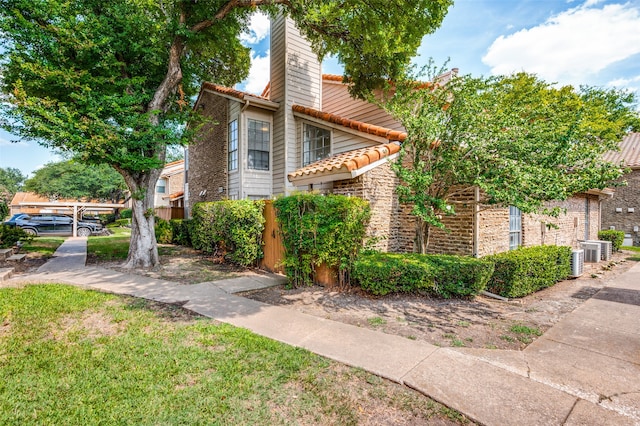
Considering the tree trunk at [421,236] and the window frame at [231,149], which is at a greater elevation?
the window frame at [231,149]

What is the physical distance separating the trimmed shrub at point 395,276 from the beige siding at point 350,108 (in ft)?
19.1

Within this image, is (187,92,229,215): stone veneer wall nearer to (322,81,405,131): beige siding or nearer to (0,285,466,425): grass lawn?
(322,81,405,131): beige siding

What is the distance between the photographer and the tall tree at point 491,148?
5406mm

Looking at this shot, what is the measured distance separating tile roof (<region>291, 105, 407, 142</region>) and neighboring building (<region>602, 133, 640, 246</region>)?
19.6 metres

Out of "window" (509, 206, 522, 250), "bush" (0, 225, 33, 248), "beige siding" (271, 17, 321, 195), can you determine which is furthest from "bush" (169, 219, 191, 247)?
"window" (509, 206, 522, 250)

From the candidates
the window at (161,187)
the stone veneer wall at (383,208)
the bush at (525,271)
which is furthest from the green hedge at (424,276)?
the window at (161,187)

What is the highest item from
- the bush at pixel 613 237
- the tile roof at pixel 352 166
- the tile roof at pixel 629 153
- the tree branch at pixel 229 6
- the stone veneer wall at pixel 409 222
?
the tree branch at pixel 229 6

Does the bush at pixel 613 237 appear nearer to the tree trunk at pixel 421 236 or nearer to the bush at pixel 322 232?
the tree trunk at pixel 421 236

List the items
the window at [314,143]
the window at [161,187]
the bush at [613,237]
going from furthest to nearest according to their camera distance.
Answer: the window at [161,187]
the bush at [613,237]
the window at [314,143]

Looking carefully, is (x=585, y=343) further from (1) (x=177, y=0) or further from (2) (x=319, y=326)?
(1) (x=177, y=0)

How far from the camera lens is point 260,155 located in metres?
12.2

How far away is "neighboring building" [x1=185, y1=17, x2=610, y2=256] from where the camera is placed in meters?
7.36

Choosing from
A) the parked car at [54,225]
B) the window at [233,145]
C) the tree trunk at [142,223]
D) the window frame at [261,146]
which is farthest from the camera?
the parked car at [54,225]

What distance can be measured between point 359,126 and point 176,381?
7.87m
